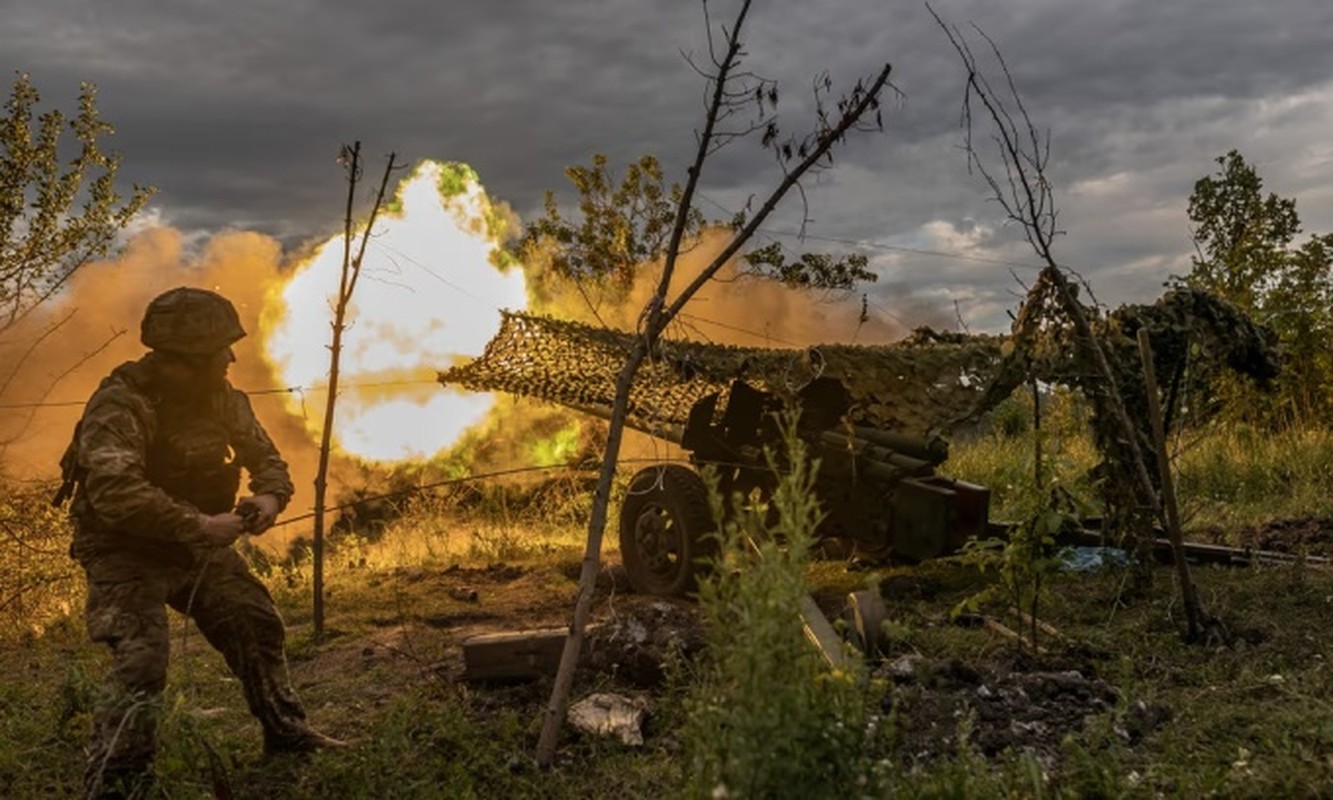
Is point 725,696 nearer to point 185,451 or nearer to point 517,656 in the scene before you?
point 185,451

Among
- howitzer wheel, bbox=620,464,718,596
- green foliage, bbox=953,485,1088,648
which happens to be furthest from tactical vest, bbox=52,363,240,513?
green foliage, bbox=953,485,1088,648

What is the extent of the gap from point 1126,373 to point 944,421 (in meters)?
1.27

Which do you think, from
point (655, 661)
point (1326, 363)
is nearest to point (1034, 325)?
point (655, 661)

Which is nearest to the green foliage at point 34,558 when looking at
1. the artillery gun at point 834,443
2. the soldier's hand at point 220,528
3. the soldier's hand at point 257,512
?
the artillery gun at point 834,443

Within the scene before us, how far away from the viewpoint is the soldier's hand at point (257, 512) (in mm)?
5273

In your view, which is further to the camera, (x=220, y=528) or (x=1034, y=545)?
(x=1034, y=545)

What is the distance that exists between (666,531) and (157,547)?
4.56 m

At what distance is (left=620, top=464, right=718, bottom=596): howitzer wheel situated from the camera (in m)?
8.91

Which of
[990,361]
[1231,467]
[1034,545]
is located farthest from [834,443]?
[1231,467]

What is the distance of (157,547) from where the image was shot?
5.23 metres

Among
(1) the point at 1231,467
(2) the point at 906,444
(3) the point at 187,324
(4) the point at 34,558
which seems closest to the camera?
(3) the point at 187,324

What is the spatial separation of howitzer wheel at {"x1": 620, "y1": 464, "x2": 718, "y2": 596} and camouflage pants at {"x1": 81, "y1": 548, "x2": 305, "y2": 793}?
3617mm

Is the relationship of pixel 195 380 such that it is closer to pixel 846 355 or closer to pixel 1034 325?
pixel 846 355

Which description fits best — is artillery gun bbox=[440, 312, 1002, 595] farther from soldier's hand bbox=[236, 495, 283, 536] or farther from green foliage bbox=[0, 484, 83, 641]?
green foliage bbox=[0, 484, 83, 641]
